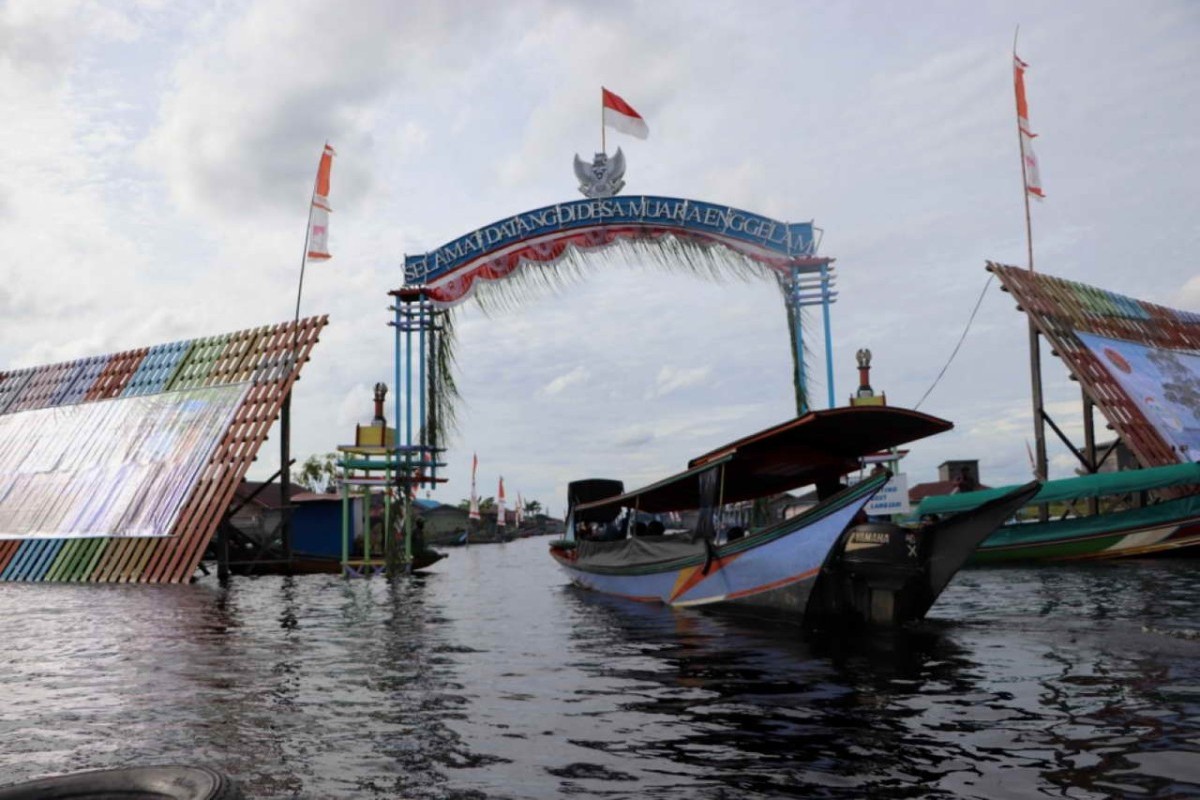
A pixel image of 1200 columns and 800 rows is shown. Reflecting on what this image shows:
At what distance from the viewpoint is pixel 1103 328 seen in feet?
98.0

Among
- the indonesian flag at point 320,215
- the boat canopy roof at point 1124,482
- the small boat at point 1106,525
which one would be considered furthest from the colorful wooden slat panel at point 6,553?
the boat canopy roof at point 1124,482

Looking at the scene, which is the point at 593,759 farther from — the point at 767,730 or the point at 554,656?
the point at 554,656

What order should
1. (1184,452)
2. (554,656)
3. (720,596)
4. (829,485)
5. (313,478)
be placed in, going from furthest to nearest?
(313,478) < (1184,452) < (829,485) < (720,596) < (554,656)

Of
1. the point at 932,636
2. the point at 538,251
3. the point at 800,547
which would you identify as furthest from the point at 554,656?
the point at 538,251

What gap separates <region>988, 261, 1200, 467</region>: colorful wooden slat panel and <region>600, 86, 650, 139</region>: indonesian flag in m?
11.6

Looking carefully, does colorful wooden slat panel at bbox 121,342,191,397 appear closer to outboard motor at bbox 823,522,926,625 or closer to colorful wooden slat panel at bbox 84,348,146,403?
colorful wooden slat panel at bbox 84,348,146,403

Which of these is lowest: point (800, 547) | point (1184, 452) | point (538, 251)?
point (800, 547)

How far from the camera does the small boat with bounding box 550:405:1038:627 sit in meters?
12.2

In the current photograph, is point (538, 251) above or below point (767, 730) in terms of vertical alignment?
above

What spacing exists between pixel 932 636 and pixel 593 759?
6.96 m

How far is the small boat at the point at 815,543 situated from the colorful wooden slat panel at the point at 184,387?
45.2ft

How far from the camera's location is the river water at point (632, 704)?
562 cm

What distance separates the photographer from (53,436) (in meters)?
31.9

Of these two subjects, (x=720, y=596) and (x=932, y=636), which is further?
(x=720, y=596)
